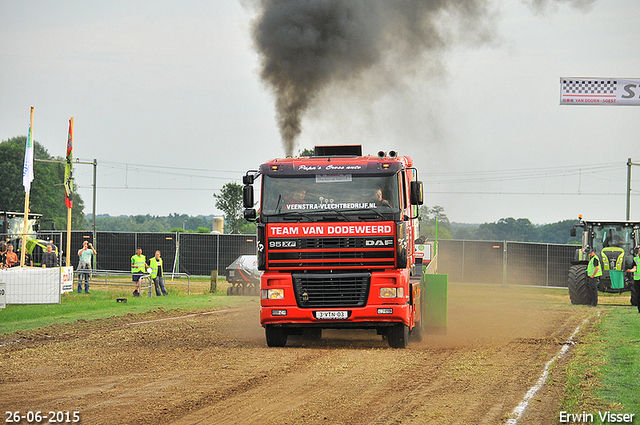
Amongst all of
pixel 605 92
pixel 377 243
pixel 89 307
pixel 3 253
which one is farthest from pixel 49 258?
pixel 605 92

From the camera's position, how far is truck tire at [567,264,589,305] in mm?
25312

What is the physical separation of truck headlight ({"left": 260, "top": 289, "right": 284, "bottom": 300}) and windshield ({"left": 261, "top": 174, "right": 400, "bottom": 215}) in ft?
4.11

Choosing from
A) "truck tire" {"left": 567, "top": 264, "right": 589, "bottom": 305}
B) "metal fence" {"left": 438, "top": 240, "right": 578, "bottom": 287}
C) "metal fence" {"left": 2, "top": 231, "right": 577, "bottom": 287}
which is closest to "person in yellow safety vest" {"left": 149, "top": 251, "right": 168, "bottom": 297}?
"metal fence" {"left": 2, "top": 231, "right": 577, "bottom": 287}

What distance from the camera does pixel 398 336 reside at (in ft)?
41.9

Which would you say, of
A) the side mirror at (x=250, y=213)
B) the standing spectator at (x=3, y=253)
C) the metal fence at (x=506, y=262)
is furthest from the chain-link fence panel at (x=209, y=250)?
the side mirror at (x=250, y=213)

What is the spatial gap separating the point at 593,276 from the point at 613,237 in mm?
3769

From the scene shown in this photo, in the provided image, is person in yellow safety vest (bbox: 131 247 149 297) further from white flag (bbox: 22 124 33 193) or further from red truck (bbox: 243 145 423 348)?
red truck (bbox: 243 145 423 348)

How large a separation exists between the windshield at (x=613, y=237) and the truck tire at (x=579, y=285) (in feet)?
7.70

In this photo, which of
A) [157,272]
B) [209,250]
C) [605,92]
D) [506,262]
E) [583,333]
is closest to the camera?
[583,333]

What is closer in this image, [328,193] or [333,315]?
[333,315]

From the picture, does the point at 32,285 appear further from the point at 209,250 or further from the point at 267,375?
the point at 209,250

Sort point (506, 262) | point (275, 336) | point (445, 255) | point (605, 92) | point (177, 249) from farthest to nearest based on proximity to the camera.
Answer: point (177, 249) → point (445, 255) → point (506, 262) → point (605, 92) → point (275, 336)

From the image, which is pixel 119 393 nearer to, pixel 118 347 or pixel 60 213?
pixel 118 347

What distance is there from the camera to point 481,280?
38719 millimetres
